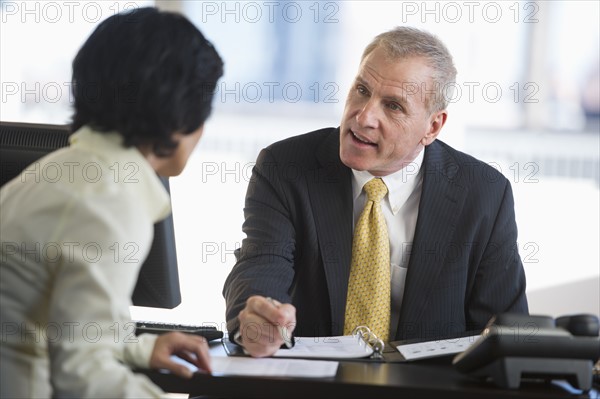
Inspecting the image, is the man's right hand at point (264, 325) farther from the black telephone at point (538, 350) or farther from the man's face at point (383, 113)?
the man's face at point (383, 113)

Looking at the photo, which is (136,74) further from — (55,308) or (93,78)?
(55,308)

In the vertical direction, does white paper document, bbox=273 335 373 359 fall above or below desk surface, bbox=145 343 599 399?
below

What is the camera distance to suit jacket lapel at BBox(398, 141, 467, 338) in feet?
6.52

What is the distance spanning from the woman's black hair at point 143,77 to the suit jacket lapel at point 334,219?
82 centimetres

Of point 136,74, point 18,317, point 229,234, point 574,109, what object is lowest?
point 229,234

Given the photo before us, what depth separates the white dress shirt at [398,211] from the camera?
2.04 metres

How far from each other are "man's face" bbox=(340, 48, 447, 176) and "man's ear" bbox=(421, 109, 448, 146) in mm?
58

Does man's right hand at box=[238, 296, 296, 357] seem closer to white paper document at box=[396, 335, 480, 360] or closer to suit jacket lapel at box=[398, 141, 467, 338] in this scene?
white paper document at box=[396, 335, 480, 360]

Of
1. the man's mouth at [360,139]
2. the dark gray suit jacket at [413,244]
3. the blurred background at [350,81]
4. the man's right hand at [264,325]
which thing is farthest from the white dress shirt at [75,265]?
the blurred background at [350,81]

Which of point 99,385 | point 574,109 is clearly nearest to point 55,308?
point 99,385

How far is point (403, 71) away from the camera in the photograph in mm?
2045

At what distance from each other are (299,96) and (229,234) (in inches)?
31.2

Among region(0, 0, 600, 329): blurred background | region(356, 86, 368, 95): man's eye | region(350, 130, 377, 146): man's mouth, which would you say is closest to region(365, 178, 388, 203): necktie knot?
region(350, 130, 377, 146): man's mouth

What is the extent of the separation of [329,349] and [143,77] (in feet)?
2.29
